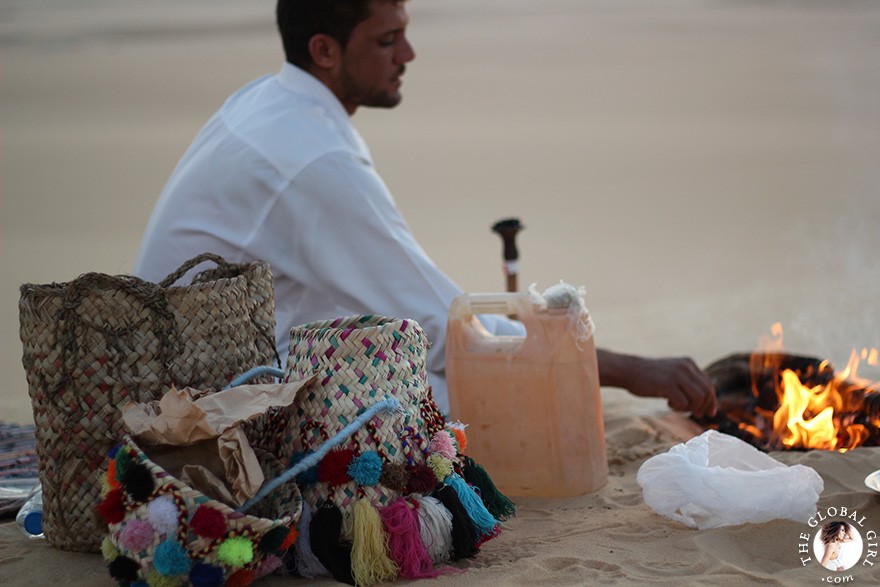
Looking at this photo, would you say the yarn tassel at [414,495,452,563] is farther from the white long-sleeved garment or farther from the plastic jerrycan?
the white long-sleeved garment

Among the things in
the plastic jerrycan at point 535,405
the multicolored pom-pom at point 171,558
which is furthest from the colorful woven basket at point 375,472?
the plastic jerrycan at point 535,405

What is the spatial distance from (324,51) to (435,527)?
248 cm

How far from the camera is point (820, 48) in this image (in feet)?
68.5

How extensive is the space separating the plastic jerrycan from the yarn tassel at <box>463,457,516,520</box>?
0.62 m

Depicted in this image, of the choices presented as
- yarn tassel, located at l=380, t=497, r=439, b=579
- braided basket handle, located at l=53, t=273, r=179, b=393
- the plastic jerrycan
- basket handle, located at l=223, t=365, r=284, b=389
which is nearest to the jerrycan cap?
the plastic jerrycan

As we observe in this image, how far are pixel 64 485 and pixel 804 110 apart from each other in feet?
57.8

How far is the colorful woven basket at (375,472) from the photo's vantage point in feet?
8.90

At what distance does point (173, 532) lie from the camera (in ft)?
8.03

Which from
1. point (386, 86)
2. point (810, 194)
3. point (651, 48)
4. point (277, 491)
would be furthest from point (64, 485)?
point (651, 48)

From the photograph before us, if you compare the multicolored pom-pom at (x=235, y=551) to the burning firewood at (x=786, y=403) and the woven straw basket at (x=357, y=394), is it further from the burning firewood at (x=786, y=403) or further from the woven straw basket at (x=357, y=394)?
the burning firewood at (x=786, y=403)

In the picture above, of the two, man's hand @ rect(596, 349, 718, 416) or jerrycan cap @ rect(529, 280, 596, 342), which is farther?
man's hand @ rect(596, 349, 718, 416)

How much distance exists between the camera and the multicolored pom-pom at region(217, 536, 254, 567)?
2.46 m

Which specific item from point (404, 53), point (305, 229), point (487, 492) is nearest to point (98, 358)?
point (487, 492)

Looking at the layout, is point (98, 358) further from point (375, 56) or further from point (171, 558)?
point (375, 56)
